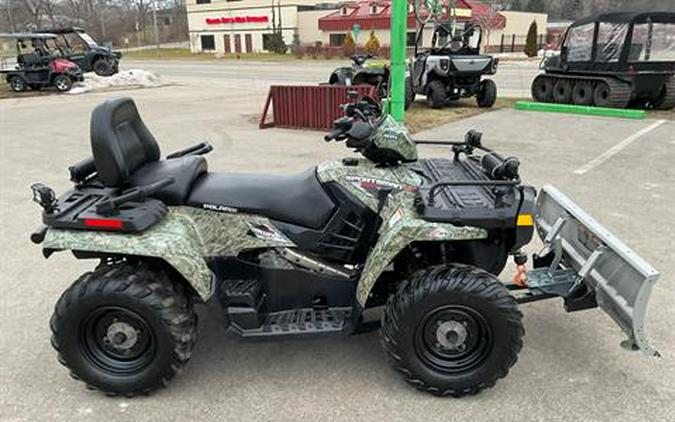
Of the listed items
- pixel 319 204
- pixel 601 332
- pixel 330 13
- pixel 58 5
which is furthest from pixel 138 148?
pixel 58 5

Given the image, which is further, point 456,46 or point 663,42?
point 456,46

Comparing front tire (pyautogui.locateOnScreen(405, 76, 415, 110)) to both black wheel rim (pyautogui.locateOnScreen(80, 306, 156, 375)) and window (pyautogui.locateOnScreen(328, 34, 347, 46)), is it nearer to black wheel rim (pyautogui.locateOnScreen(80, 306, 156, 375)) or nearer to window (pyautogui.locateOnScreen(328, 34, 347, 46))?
black wheel rim (pyautogui.locateOnScreen(80, 306, 156, 375))

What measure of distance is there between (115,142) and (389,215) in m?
1.52

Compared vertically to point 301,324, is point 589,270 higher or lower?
higher

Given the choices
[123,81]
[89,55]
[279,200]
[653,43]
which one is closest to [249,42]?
[89,55]

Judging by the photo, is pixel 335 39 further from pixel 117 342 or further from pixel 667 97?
pixel 117 342

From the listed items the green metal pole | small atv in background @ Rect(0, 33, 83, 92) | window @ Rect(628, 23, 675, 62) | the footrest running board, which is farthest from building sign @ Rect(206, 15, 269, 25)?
the footrest running board

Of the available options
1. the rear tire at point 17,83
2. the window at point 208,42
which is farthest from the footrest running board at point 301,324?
the window at point 208,42

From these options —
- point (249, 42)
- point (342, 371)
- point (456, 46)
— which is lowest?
point (342, 371)

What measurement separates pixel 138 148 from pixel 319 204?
114cm

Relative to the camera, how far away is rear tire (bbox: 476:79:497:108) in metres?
14.6

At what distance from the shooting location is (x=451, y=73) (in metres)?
14.3

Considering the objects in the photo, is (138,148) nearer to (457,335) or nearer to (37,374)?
(37,374)

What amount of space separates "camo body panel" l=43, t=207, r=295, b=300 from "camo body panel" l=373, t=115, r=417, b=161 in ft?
2.47
